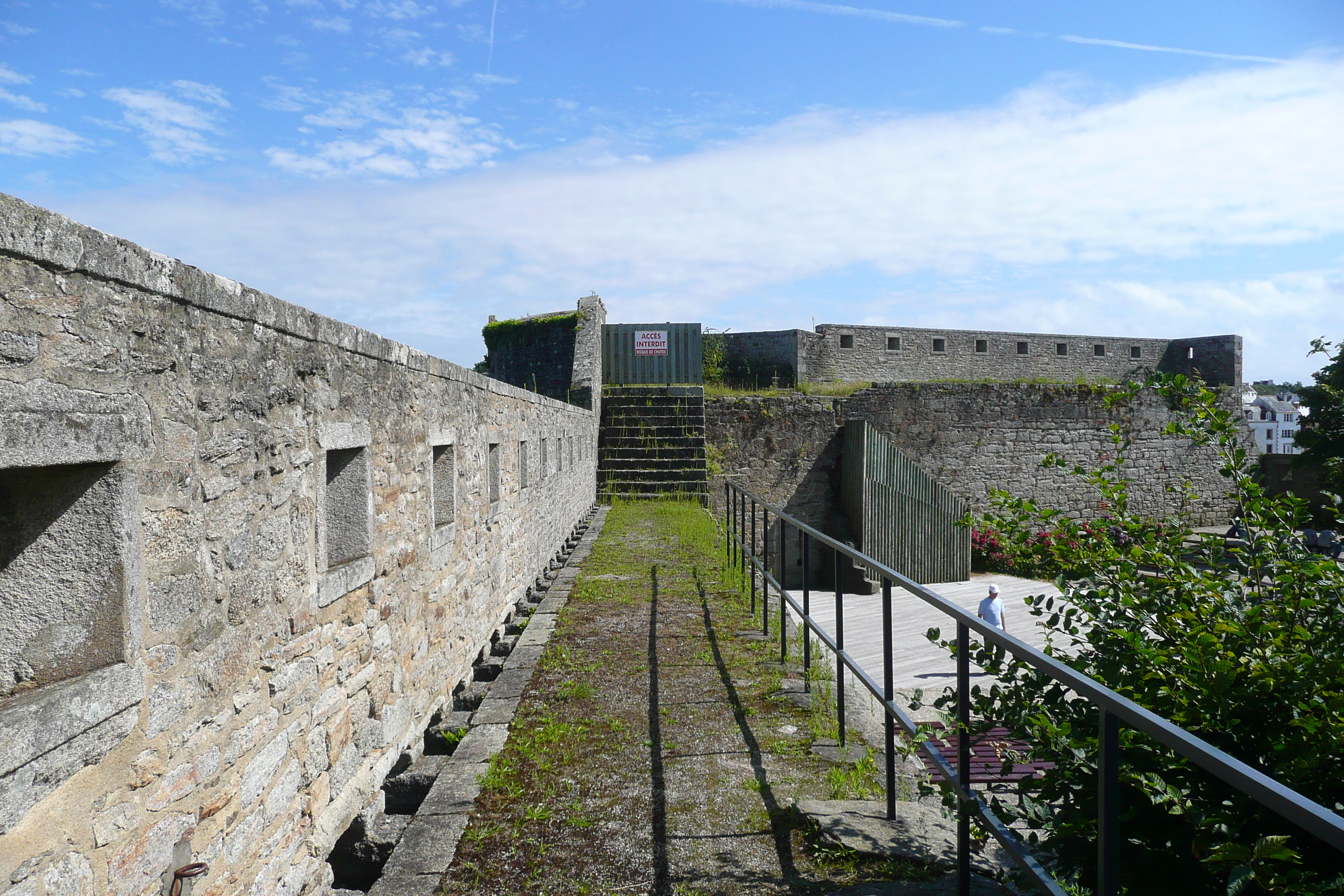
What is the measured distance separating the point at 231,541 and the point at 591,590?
485 cm

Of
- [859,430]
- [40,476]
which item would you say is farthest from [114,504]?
[859,430]

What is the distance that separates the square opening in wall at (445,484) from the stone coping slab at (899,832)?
272 centimetres

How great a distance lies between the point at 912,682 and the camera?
8.73 m

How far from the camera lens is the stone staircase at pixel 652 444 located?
1466cm

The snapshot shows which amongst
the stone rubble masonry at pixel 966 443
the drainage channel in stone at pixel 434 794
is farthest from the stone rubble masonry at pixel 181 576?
the stone rubble masonry at pixel 966 443

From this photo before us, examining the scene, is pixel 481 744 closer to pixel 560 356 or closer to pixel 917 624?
pixel 917 624

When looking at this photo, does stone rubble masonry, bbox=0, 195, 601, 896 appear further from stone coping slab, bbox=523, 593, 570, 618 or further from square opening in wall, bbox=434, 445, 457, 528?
stone coping slab, bbox=523, 593, 570, 618

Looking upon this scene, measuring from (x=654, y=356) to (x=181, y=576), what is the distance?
17.2 metres

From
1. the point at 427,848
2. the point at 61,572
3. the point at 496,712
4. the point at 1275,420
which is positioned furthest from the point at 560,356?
the point at 1275,420

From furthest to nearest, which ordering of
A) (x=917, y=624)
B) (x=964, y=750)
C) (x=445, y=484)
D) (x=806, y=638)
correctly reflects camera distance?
(x=917, y=624) < (x=445, y=484) < (x=806, y=638) < (x=964, y=750)

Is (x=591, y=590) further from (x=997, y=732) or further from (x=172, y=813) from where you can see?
(x=172, y=813)

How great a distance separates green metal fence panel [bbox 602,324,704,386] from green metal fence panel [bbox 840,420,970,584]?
500 cm

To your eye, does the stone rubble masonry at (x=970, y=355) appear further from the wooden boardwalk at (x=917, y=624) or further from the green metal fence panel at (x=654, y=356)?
the wooden boardwalk at (x=917, y=624)

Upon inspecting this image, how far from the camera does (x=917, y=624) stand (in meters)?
11.9
